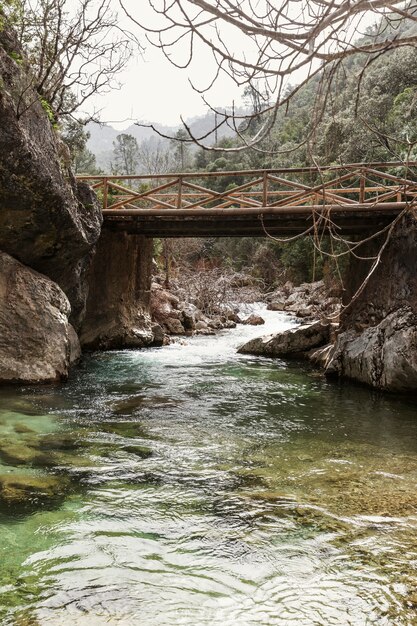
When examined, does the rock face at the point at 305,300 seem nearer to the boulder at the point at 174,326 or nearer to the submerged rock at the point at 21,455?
the boulder at the point at 174,326

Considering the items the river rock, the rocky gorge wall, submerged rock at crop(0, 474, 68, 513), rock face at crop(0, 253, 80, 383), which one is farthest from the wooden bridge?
submerged rock at crop(0, 474, 68, 513)

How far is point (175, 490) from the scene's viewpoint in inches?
183

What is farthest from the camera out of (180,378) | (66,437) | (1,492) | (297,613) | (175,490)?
(180,378)

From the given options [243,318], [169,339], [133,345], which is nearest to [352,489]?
[133,345]

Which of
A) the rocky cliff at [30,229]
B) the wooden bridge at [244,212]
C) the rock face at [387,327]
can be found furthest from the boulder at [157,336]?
the rock face at [387,327]

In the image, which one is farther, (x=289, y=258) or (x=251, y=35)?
(x=289, y=258)

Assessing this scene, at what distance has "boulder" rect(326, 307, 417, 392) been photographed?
30.3 ft

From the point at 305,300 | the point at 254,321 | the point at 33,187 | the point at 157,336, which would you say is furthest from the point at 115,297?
the point at 305,300

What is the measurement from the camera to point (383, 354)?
9828 millimetres

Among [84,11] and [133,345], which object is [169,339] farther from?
[84,11]

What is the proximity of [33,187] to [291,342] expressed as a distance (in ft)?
25.4

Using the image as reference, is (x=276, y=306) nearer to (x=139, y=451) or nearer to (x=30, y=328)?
(x=30, y=328)

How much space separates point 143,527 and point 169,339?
39.2ft

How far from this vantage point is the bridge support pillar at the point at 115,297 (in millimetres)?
13875
